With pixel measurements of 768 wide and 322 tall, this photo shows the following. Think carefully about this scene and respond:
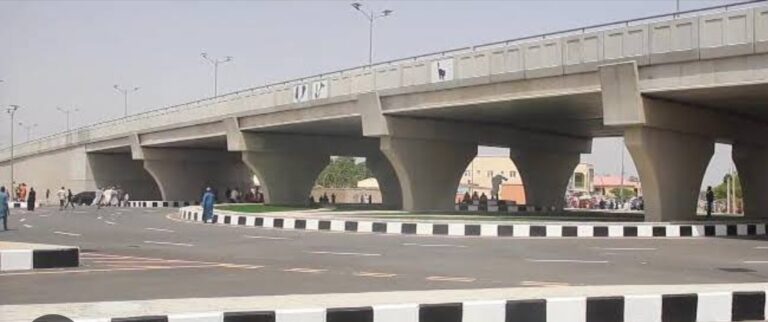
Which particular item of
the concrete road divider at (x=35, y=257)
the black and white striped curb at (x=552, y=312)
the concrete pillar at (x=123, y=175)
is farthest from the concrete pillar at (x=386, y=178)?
the black and white striped curb at (x=552, y=312)

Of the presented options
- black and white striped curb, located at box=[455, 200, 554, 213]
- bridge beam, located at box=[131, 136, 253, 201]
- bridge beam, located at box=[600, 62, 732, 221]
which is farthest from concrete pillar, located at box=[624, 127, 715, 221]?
bridge beam, located at box=[131, 136, 253, 201]

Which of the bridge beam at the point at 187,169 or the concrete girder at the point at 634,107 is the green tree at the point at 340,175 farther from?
the concrete girder at the point at 634,107

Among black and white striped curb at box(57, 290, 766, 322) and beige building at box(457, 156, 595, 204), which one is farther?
beige building at box(457, 156, 595, 204)

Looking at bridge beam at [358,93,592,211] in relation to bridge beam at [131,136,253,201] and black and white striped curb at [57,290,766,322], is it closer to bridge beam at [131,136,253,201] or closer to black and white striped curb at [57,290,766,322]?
black and white striped curb at [57,290,766,322]

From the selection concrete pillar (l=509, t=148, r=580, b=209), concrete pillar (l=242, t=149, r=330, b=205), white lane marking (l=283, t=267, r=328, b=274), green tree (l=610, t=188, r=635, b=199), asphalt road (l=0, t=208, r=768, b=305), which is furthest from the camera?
green tree (l=610, t=188, r=635, b=199)

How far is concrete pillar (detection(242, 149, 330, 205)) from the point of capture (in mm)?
55031

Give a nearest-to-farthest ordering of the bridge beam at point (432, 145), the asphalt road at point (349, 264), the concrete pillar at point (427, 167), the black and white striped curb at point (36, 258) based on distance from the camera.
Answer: the asphalt road at point (349, 264)
the black and white striped curb at point (36, 258)
the bridge beam at point (432, 145)
the concrete pillar at point (427, 167)

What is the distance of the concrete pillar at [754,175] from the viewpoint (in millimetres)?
41688

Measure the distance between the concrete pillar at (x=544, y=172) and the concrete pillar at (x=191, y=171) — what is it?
30.5m

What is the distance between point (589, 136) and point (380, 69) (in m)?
19.8

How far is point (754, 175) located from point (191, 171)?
4800cm

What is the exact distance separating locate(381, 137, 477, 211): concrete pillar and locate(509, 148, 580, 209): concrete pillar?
8761mm

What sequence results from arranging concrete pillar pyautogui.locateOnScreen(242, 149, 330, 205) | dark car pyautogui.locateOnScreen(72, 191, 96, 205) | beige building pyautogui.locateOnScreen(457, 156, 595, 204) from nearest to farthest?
concrete pillar pyautogui.locateOnScreen(242, 149, 330, 205)
dark car pyautogui.locateOnScreen(72, 191, 96, 205)
beige building pyautogui.locateOnScreen(457, 156, 595, 204)

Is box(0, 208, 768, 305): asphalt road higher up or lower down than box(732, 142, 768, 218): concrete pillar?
lower down
